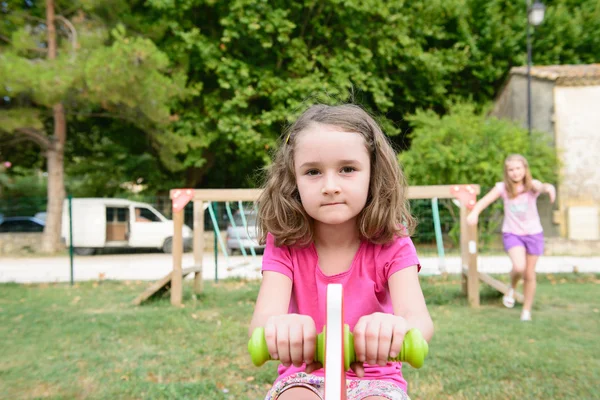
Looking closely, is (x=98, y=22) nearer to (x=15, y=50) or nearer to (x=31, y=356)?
(x=15, y=50)

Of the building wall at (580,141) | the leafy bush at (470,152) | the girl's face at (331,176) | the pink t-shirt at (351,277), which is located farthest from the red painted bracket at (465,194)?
the building wall at (580,141)

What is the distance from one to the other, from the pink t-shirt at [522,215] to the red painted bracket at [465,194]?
32.4 inches

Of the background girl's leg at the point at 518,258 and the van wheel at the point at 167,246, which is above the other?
the background girl's leg at the point at 518,258

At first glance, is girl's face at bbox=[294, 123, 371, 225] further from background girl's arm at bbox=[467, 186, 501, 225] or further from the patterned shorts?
background girl's arm at bbox=[467, 186, 501, 225]

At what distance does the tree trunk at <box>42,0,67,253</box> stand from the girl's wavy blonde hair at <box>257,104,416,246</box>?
13950 mm

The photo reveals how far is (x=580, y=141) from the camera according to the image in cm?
1596

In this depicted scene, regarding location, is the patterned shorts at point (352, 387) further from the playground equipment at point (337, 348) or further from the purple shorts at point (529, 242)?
the purple shorts at point (529, 242)

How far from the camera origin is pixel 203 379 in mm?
3621

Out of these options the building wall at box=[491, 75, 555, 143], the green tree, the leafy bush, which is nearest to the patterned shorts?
the leafy bush

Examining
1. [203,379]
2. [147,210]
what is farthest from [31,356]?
[147,210]

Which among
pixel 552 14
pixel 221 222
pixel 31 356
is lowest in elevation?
pixel 31 356

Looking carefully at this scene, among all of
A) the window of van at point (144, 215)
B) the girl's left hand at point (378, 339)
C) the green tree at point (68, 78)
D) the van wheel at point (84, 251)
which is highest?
the green tree at point (68, 78)

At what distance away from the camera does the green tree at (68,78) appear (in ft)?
41.3

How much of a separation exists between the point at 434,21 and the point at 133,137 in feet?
34.9
